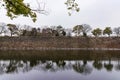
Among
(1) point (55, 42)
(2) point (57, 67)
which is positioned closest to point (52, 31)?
(1) point (55, 42)

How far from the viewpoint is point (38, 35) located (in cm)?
7669

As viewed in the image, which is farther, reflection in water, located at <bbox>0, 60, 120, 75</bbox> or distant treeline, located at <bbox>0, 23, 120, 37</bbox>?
distant treeline, located at <bbox>0, 23, 120, 37</bbox>

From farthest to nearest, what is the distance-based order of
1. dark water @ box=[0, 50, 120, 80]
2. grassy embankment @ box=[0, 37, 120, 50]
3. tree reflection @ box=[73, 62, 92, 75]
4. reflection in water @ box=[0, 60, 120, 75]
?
grassy embankment @ box=[0, 37, 120, 50] < reflection in water @ box=[0, 60, 120, 75] < tree reflection @ box=[73, 62, 92, 75] < dark water @ box=[0, 50, 120, 80]

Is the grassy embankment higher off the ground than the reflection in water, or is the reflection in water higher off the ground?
the grassy embankment

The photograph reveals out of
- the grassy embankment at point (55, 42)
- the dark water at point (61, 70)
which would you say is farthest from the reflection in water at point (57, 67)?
the grassy embankment at point (55, 42)

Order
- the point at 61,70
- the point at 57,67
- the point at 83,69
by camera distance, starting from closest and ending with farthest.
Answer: the point at 61,70 → the point at 83,69 → the point at 57,67

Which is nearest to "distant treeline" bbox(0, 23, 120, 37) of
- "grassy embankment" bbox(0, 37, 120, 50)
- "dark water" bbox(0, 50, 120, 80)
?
"grassy embankment" bbox(0, 37, 120, 50)

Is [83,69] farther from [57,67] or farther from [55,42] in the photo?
[55,42]

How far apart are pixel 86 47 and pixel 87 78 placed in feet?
189

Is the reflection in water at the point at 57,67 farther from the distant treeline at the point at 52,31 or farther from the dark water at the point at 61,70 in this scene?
the distant treeline at the point at 52,31

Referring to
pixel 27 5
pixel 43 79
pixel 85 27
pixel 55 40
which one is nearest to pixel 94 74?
pixel 43 79

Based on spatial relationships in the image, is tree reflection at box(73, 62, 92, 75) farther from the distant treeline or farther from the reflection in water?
the distant treeline

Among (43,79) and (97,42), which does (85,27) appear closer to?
(97,42)

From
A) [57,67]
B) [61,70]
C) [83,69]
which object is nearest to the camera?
[61,70]
